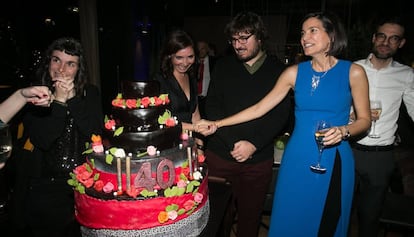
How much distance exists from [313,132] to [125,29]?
7086 millimetres

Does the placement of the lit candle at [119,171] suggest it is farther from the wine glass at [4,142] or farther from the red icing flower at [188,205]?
the wine glass at [4,142]

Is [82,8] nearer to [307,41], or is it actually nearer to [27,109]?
[27,109]

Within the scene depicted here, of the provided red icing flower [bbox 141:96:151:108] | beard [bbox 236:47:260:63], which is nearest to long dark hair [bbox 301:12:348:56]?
beard [bbox 236:47:260:63]

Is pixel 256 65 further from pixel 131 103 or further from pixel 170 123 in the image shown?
pixel 131 103

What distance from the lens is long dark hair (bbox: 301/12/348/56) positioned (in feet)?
7.76

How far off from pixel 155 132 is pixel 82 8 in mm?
5005

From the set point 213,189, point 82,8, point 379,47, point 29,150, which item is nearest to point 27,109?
point 29,150

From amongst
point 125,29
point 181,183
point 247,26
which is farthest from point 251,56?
point 125,29

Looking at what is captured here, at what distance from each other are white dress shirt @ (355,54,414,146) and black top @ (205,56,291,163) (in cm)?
92

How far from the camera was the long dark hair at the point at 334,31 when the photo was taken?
2.36 metres

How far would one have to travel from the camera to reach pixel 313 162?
243 centimetres

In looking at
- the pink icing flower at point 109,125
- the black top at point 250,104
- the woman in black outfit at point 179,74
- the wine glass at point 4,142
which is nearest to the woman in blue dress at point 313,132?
the black top at point 250,104

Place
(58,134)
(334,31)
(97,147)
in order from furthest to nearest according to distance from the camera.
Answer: (334,31) → (58,134) → (97,147)

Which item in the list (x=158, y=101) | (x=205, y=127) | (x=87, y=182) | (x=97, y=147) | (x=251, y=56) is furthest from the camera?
(x=251, y=56)
